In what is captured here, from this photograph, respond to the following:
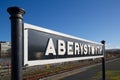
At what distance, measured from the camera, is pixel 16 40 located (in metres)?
2.07

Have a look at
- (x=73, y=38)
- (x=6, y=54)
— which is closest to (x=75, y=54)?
(x=73, y=38)

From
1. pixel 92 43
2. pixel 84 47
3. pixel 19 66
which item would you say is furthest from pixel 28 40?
pixel 92 43

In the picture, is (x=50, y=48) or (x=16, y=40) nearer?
(x=16, y=40)

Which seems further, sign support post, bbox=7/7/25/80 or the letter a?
the letter a

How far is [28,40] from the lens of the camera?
242 centimetres

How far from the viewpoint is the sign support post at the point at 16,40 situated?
2.06m

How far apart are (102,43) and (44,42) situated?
3.84 metres

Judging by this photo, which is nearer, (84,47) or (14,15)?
(14,15)

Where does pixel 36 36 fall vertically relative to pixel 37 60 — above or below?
above

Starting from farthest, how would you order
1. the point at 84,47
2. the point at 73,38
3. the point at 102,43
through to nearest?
1. the point at 102,43
2. the point at 84,47
3. the point at 73,38

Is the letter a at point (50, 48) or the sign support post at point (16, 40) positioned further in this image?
the letter a at point (50, 48)

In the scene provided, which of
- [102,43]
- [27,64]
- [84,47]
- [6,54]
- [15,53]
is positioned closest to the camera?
[15,53]

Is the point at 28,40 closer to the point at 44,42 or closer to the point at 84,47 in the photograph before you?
the point at 44,42

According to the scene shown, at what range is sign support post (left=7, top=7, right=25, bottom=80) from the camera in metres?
2.06
